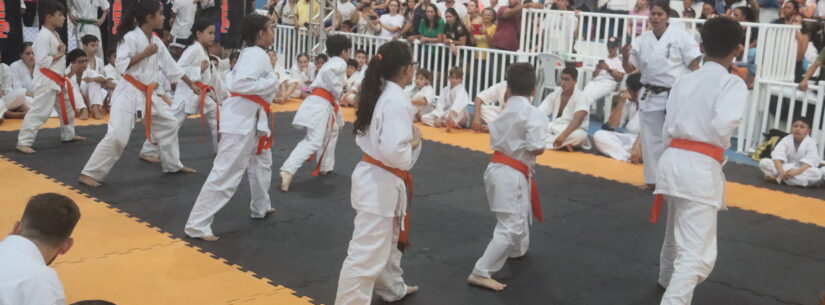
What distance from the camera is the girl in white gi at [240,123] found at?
5.08 m

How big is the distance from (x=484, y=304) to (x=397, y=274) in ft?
1.51

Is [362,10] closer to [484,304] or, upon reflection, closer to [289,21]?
[289,21]

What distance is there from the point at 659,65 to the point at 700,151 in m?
2.87

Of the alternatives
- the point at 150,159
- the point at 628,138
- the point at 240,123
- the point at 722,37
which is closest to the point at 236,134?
the point at 240,123

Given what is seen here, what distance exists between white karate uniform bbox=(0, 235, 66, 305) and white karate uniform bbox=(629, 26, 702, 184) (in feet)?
16.4

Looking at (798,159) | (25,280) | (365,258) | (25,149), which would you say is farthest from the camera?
(25,149)

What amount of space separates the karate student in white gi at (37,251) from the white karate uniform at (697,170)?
242cm

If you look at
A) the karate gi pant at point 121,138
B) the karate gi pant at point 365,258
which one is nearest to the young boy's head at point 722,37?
the karate gi pant at point 365,258

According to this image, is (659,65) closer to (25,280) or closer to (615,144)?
(615,144)

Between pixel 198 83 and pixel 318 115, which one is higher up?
pixel 198 83

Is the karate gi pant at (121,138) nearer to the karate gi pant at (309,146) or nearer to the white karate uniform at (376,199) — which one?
the karate gi pant at (309,146)

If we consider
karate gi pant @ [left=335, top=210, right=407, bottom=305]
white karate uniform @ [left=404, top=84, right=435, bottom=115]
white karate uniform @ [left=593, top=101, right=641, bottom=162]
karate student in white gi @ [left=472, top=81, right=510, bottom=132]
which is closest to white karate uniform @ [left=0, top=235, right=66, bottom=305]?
karate gi pant @ [left=335, top=210, right=407, bottom=305]

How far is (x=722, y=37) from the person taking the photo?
381cm

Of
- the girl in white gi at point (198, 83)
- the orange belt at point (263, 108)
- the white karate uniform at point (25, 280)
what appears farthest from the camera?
the girl in white gi at point (198, 83)
